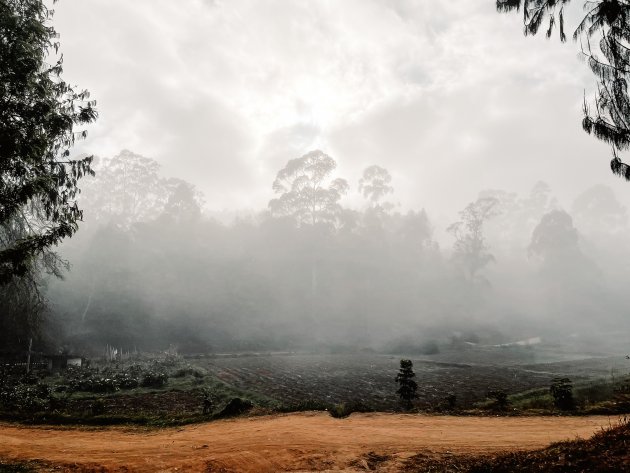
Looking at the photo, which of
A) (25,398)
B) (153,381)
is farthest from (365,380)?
(25,398)

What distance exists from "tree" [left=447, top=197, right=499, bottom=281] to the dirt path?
58.1 meters

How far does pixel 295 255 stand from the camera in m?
64.1

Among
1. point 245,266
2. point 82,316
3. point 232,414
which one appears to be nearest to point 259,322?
point 245,266

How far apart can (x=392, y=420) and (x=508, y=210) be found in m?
106

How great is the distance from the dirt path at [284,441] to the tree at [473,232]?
5811cm

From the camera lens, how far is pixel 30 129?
462 inches

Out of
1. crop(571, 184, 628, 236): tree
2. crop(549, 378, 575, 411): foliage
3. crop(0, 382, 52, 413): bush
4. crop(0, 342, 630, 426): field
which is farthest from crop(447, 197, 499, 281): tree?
crop(0, 382, 52, 413): bush

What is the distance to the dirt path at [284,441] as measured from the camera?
8.98 m

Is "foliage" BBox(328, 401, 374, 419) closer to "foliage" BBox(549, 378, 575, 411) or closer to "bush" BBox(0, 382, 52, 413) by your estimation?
"foliage" BBox(549, 378, 575, 411)

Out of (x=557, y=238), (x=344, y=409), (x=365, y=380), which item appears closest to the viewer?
(x=344, y=409)

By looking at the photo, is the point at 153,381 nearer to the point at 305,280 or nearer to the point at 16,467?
the point at 16,467

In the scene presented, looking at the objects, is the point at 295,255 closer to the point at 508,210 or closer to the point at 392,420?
the point at 392,420

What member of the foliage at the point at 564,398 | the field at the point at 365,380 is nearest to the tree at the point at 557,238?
the field at the point at 365,380

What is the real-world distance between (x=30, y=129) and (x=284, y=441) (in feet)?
40.9
